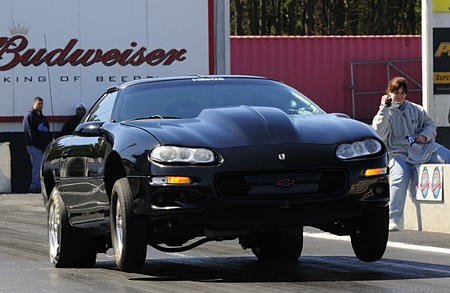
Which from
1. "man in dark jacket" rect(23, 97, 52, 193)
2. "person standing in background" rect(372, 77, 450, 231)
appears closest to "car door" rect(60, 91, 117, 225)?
"person standing in background" rect(372, 77, 450, 231)

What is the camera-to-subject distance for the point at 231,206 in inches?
335

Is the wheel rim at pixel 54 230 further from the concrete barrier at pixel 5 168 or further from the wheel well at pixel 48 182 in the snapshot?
the concrete barrier at pixel 5 168

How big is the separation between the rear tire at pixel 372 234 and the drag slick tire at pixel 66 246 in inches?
88.1

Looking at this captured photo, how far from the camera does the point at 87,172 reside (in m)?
9.84

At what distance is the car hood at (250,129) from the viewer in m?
8.59

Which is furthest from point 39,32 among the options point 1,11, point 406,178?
point 406,178

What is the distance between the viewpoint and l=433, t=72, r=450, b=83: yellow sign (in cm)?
2073

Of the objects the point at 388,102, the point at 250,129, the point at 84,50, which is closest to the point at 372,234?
the point at 250,129

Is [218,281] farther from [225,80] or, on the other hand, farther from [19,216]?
[19,216]

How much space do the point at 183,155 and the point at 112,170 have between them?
3.24 feet

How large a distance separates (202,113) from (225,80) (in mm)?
987

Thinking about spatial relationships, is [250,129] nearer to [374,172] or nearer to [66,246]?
[374,172]

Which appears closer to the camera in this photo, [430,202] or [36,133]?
[430,202]

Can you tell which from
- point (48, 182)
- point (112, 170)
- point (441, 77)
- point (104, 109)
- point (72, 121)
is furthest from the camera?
point (72, 121)
